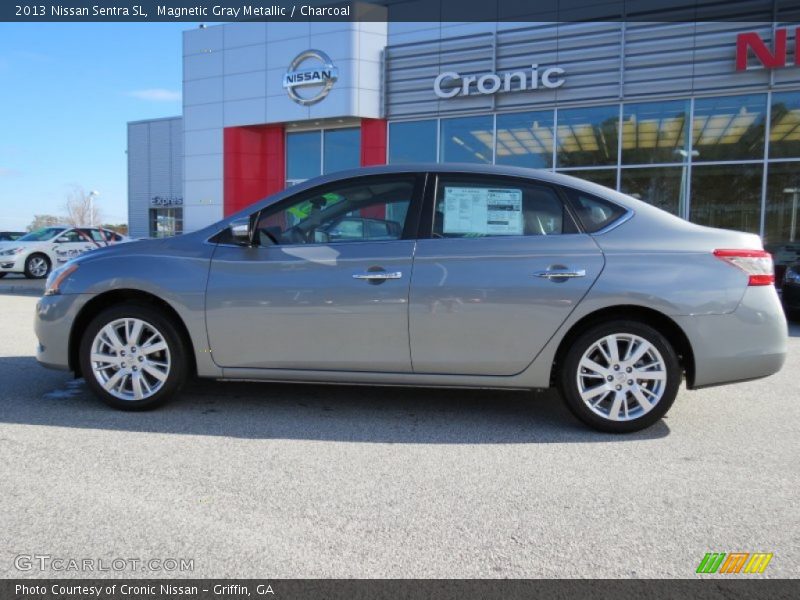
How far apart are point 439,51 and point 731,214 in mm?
8226

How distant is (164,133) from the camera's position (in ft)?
139

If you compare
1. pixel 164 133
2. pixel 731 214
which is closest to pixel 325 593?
pixel 731 214

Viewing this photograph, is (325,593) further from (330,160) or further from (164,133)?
(164,133)

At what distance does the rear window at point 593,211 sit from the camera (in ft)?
13.8

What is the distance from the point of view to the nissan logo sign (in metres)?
18.1

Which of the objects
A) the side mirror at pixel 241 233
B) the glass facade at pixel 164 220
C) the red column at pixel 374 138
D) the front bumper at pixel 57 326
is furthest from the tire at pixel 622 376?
the glass facade at pixel 164 220

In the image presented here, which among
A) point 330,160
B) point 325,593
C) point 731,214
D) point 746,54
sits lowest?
point 325,593

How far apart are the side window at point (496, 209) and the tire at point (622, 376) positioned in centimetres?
74

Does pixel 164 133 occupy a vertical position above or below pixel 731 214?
above

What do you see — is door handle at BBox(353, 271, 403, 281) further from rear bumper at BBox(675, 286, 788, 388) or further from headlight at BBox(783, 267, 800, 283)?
headlight at BBox(783, 267, 800, 283)

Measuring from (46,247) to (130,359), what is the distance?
50.7 ft

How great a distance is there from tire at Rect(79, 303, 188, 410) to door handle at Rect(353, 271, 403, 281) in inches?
51.9

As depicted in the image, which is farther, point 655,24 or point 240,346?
point 655,24

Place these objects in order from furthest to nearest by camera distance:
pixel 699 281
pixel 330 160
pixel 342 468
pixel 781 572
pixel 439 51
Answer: pixel 330 160
pixel 439 51
pixel 699 281
pixel 342 468
pixel 781 572
